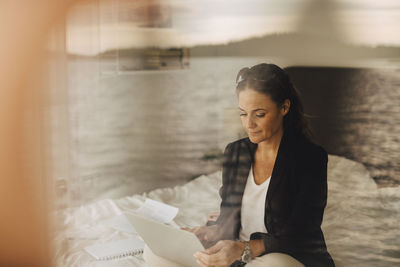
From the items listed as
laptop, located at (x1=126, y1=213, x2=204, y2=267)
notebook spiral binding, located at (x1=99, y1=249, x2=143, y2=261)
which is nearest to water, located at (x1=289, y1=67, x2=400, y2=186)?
laptop, located at (x1=126, y1=213, x2=204, y2=267)

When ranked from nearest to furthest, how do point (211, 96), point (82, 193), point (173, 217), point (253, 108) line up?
point (253, 108) → point (211, 96) → point (173, 217) → point (82, 193)

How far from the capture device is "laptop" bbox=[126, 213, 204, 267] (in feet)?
5.09

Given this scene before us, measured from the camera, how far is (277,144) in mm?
1426

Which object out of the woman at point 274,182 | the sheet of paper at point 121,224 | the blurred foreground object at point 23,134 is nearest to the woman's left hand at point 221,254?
the woman at point 274,182

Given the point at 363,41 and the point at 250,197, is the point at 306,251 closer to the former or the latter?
the point at 250,197

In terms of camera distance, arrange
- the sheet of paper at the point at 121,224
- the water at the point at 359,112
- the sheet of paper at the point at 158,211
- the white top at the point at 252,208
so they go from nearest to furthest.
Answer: the water at the point at 359,112, the white top at the point at 252,208, the sheet of paper at the point at 158,211, the sheet of paper at the point at 121,224

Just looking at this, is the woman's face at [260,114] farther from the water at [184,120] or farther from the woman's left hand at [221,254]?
Result: the woman's left hand at [221,254]

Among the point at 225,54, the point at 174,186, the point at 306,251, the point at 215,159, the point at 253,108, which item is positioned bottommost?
the point at 306,251

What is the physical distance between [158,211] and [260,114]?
1.83ft

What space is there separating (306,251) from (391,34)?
0.68 metres

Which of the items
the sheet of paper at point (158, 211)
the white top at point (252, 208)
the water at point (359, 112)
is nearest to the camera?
the water at point (359, 112)

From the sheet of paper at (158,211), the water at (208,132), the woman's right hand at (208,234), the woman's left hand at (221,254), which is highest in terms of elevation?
the water at (208,132)

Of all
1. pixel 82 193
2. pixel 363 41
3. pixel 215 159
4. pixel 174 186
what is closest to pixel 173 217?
pixel 174 186

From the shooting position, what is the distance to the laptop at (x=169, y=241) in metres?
1.55
